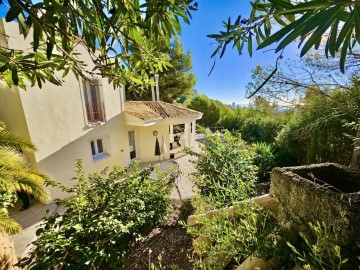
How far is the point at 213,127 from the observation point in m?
28.8

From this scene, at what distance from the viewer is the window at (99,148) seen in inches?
403

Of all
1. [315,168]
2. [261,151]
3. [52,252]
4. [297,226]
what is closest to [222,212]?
[297,226]

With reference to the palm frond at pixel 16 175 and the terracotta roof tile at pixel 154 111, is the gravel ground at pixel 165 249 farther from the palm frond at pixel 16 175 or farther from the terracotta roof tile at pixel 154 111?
the terracotta roof tile at pixel 154 111

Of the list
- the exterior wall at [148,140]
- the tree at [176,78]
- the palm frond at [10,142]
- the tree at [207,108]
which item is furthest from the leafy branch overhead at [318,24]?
the tree at [207,108]

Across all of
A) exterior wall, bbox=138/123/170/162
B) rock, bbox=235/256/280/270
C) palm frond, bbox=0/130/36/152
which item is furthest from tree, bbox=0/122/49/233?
exterior wall, bbox=138/123/170/162

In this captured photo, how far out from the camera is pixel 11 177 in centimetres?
462

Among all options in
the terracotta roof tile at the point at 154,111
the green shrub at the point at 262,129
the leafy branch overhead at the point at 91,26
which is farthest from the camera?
the green shrub at the point at 262,129

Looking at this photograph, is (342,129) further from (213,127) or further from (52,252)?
(213,127)

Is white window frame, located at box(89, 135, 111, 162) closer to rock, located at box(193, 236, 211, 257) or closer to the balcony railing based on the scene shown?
the balcony railing

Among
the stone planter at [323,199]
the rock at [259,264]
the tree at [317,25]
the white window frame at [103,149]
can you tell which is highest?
the tree at [317,25]

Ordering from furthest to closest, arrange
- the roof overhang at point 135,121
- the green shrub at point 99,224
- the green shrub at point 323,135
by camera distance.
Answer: the roof overhang at point 135,121 → the green shrub at point 323,135 → the green shrub at point 99,224

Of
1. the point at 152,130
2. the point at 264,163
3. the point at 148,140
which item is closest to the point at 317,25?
the point at 264,163

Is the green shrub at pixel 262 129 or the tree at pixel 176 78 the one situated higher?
the tree at pixel 176 78

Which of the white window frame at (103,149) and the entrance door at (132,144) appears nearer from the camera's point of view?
the white window frame at (103,149)
